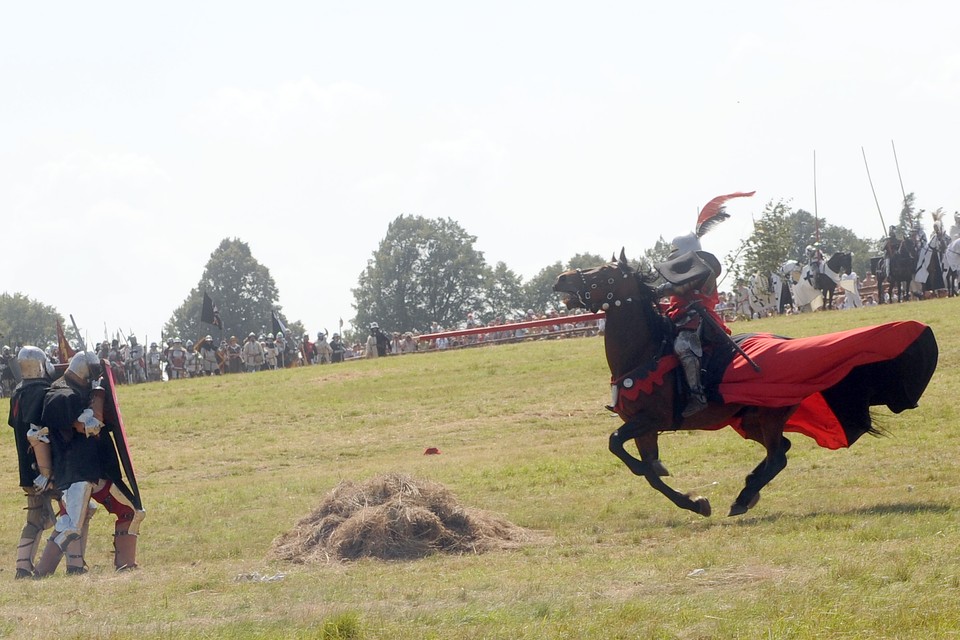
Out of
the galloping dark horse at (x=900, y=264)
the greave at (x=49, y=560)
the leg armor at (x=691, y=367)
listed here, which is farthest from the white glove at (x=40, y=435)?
the galloping dark horse at (x=900, y=264)

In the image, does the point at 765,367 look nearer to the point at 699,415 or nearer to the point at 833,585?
the point at 699,415

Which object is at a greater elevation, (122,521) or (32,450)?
(32,450)

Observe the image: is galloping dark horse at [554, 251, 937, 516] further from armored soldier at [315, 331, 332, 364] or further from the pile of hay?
armored soldier at [315, 331, 332, 364]

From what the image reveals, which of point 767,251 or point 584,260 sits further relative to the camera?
point 584,260

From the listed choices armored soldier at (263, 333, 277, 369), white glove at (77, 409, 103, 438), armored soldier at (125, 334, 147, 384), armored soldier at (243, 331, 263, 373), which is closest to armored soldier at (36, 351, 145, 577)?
white glove at (77, 409, 103, 438)

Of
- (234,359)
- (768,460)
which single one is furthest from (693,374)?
(234,359)

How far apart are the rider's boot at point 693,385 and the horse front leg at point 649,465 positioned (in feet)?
1.28

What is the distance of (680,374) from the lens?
36.8 ft

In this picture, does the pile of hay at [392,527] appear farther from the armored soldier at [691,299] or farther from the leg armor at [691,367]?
the armored soldier at [691,299]

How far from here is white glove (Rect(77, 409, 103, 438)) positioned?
1155 centimetres

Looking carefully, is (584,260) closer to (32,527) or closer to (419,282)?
(419,282)

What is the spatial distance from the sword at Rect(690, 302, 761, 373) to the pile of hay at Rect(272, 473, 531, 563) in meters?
2.50

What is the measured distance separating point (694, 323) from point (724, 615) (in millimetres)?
4984

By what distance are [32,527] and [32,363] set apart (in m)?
1.56
